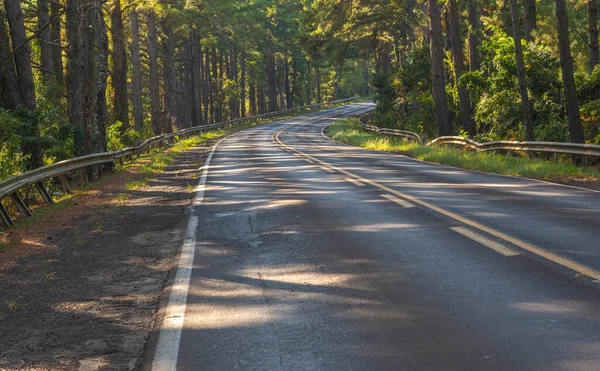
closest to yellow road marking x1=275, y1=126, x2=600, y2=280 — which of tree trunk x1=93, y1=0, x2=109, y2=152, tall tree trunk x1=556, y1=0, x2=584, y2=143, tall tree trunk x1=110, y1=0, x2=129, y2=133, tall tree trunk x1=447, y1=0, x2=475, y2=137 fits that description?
tall tree trunk x1=556, y1=0, x2=584, y2=143

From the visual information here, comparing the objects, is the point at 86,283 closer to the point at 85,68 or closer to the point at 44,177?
the point at 44,177

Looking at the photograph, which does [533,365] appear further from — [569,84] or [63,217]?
[569,84]

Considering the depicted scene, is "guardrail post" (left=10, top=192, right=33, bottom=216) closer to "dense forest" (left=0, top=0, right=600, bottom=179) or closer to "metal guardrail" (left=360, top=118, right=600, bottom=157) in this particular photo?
"dense forest" (left=0, top=0, right=600, bottom=179)

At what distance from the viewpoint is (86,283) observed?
7777 mm

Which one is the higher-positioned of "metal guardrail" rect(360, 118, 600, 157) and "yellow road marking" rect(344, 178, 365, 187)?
"metal guardrail" rect(360, 118, 600, 157)

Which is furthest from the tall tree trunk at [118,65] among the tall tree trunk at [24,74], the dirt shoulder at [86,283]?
the dirt shoulder at [86,283]

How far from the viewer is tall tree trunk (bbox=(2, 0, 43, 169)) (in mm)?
19656

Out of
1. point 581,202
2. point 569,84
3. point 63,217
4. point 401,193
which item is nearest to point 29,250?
point 63,217

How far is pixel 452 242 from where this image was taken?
28.0ft

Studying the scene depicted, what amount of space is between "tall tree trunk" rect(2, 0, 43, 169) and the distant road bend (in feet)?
29.2

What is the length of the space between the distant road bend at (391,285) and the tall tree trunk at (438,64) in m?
20.9

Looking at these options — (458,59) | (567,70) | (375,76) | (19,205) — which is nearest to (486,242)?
(19,205)

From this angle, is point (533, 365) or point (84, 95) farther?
point (84, 95)

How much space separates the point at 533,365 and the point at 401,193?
9317 millimetres
